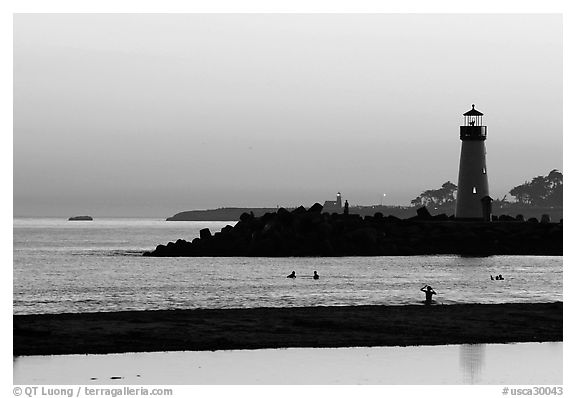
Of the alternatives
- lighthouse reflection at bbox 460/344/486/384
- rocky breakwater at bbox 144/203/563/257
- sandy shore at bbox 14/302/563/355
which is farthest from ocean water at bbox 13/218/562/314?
lighthouse reflection at bbox 460/344/486/384

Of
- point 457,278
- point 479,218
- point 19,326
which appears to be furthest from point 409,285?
point 19,326

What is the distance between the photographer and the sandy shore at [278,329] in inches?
644

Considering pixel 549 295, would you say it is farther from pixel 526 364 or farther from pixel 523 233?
pixel 523 233

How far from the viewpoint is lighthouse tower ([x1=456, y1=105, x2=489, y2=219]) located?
61.1 m

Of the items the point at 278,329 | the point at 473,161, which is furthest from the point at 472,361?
the point at 473,161

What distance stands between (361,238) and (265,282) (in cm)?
1921

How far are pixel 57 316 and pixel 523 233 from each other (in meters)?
49.2

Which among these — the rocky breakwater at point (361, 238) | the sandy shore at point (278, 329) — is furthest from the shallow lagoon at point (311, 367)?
the rocky breakwater at point (361, 238)

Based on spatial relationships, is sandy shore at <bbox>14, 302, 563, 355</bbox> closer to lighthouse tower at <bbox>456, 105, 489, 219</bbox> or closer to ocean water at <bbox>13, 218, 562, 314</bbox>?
ocean water at <bbox>13, 218, 562, 314</bbox>

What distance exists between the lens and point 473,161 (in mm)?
61125

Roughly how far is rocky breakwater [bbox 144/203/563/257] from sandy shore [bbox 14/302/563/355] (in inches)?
1494

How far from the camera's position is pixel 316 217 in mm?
59562

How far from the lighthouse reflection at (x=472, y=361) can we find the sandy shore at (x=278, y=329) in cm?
69

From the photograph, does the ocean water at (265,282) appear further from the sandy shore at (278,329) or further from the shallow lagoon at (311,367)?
the shallow lagoon at (311,367)
